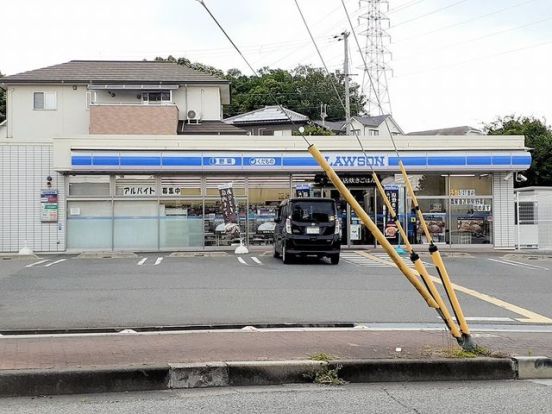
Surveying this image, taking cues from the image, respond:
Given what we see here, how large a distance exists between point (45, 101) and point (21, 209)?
1253 cm

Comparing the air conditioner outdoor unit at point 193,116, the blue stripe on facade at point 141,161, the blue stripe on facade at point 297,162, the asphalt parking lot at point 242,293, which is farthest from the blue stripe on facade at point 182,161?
the air conditioner outdoor unit at point 193,116

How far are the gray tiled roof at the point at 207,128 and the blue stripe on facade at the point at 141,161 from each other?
32.8 ft

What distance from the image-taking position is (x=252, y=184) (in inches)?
1007

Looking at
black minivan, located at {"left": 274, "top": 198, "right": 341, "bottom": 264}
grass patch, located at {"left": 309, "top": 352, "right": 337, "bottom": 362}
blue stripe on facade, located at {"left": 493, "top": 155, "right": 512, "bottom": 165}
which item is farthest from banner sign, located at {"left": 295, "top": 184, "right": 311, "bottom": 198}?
grass patch, located at {"left": 309, "top": 352, "right": 337, "bottom": 362}

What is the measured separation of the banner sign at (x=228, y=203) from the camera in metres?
25.2

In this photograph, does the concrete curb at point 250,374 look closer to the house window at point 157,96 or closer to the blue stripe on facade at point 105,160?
the blue stripe on facade at point 105,160

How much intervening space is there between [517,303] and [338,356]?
6969mm

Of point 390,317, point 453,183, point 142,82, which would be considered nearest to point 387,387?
point 390,317

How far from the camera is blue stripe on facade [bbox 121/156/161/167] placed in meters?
24.2

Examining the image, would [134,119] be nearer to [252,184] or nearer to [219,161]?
[219,161]

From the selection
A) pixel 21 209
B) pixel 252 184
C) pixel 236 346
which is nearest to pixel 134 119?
pixel 21 209

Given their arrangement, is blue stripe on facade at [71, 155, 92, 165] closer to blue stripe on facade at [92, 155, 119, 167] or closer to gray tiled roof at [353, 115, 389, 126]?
blue stripe on facade at [92, 155, 119, 167]

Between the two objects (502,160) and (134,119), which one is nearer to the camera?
(502,160)

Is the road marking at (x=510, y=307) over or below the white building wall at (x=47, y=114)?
below
